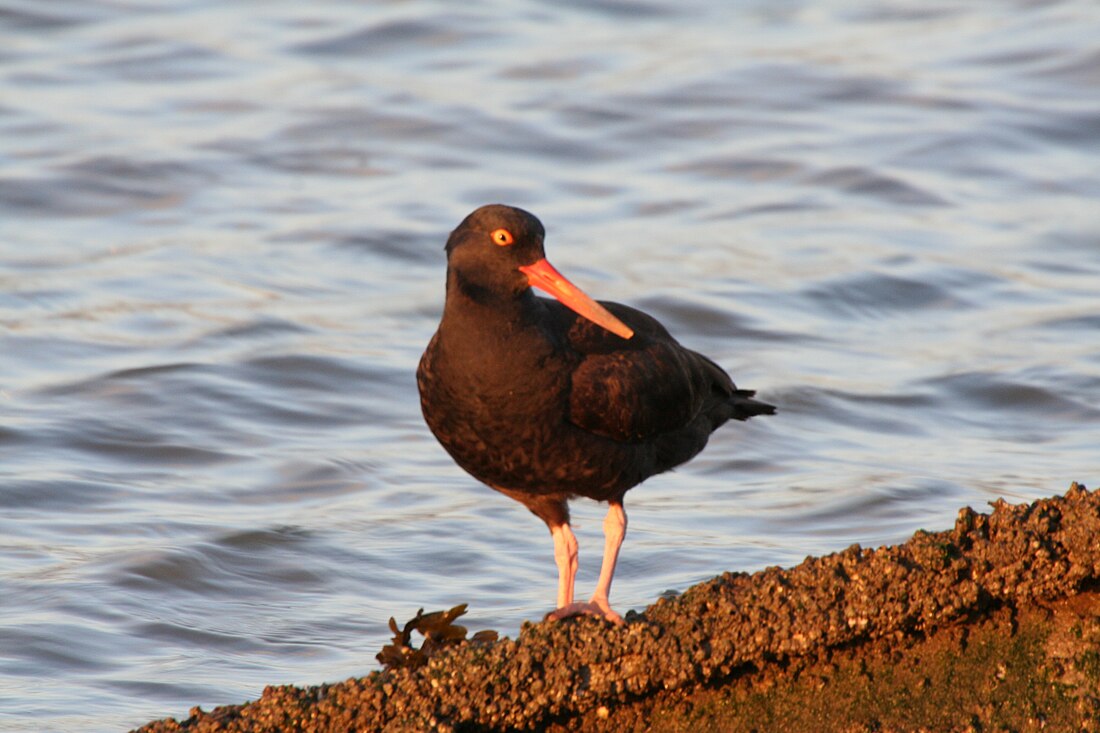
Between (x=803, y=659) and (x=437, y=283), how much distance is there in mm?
7240

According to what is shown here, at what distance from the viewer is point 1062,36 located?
17328 mm

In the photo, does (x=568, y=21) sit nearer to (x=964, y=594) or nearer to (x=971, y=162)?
(x=971, y=162)

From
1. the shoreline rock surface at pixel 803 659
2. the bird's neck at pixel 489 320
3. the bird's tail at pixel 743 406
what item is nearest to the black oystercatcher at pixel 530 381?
the bird's neck at pixel 489 320

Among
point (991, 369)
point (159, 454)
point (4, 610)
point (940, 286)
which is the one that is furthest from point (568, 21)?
point (4, 610)

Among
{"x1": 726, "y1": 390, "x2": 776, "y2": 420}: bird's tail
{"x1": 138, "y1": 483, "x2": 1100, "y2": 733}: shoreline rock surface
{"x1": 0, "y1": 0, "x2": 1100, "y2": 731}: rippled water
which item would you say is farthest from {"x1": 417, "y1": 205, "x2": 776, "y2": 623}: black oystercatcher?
{"x1": 0, "y1": 0, "x2": 1100, "y2": 731}: rippled water

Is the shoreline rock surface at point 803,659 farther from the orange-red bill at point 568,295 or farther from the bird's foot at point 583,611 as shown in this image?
the orange-red bill at point 568,295

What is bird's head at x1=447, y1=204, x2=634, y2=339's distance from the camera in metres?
5.34

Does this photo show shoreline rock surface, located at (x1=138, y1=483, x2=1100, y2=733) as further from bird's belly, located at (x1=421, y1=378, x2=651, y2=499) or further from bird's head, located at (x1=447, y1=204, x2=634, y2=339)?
bird's head, located at (x1=447, y1=204, x2=634, y2=339)

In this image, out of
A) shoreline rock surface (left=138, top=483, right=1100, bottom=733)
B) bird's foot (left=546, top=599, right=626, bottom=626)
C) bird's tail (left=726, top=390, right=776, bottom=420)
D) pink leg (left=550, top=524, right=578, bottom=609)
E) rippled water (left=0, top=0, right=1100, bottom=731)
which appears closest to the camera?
shoreline rock surface (left=138, top=483, right=1100, bottom=733)

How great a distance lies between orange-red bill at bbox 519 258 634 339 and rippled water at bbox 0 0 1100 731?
1582mm

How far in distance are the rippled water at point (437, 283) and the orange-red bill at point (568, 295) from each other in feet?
5.19

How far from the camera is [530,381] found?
527 cm

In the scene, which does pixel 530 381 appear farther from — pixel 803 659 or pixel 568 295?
pixel 803 659

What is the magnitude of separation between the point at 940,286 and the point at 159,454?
5.58 m
